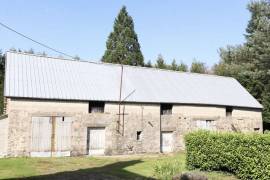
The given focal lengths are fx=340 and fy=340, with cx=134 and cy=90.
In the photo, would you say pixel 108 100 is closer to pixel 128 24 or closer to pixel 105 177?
pixel 105 177

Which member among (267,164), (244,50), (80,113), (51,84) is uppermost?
(244,50)

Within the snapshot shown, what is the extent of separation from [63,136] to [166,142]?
9.86 metres

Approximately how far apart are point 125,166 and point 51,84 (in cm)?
950

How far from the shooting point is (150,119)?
2962cm

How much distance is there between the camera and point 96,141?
88.9 ft

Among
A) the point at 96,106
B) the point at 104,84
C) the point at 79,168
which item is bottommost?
the point at 79,168

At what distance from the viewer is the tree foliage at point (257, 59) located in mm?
43500

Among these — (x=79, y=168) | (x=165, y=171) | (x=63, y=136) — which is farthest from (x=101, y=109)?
(x=165, y=171)

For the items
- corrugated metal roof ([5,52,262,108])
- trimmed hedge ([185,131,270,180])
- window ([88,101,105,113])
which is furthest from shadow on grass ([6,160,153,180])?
corrugated metal roof ([5,52,262,108])

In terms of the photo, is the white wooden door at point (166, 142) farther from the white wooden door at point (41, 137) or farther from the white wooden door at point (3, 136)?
the white wooden door at point (3, 136)

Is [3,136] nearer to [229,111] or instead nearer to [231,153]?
[231,153]

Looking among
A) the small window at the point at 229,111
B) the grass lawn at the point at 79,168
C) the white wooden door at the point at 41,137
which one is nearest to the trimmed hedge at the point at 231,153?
the grass lawn at the point at 79,168

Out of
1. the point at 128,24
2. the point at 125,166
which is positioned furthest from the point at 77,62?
the point at 128,24

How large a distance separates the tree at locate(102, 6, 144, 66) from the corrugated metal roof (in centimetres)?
2359
